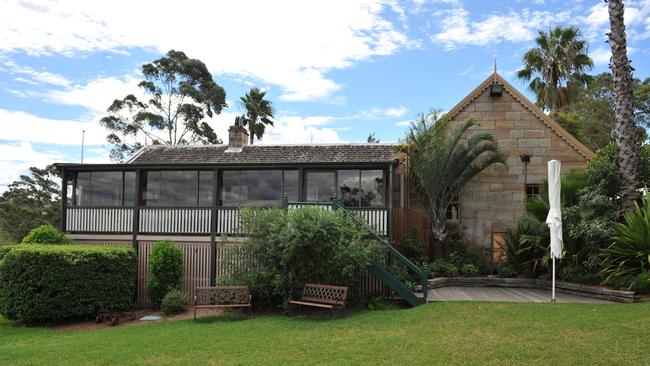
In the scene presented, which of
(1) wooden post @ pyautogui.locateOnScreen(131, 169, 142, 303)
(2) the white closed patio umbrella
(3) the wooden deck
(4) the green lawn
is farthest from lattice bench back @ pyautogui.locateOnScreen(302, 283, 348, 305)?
(1) wooden post @ pyautogui.locateOnScreen(131, 169, 142, 303)

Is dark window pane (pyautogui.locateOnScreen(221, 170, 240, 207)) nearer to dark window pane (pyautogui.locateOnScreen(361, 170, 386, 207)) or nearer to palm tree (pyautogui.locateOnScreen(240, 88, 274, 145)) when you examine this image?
dark window pane (pyautogui.locateOnScreen(361, 170, 386, 207))

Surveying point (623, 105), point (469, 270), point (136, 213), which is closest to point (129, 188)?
point (136, 213)

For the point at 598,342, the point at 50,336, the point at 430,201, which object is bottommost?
the point at 50,336

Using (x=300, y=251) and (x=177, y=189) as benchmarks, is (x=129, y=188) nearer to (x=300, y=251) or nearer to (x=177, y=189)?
(x=177, y=189)

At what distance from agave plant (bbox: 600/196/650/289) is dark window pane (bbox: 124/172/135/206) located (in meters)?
14.5

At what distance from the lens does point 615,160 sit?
13133mm

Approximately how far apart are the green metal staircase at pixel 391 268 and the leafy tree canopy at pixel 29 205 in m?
29.9

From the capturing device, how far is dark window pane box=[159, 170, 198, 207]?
16.4 m

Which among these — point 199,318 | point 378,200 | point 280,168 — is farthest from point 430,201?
point 199,318

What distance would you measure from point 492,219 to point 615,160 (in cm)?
480

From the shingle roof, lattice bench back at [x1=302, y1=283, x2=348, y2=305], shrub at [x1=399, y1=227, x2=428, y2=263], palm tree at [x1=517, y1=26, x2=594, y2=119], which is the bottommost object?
lattice bench back at [x1=302, y1=283, x2=348, y2=305]

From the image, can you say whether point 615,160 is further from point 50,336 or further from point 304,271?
point 50,336

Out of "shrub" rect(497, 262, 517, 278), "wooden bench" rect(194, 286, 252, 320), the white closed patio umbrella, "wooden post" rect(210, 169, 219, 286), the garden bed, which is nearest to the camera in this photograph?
the garden bed

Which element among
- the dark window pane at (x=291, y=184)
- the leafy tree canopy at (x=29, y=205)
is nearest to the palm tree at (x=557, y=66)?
the dark window pane at (x=291, y=184)
